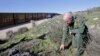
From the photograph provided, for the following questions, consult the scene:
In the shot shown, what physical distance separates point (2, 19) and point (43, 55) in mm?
19056

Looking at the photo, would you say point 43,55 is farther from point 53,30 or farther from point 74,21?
point 74,21

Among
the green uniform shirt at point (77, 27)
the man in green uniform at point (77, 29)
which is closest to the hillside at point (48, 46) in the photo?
the man in green uniform at point (77, 29)

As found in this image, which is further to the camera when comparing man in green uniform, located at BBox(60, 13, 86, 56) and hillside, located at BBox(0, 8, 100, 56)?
hillside, located at BBox(0, 8, 100, 56)

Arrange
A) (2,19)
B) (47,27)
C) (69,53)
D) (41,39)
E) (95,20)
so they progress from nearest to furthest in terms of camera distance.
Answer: (69,53)
(41,39)
(47,27)
(95,20)
(2,19)

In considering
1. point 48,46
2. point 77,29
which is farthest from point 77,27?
point 48,46

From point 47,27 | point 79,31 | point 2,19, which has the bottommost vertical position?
point 2,19

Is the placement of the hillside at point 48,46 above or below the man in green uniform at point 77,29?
below

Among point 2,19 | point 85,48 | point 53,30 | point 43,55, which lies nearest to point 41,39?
point 53,30

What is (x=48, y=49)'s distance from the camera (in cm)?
978

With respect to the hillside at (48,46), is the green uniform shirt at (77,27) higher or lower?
higher

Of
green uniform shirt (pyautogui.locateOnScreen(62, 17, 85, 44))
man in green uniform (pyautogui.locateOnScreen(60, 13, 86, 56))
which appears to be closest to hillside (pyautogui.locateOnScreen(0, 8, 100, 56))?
man in green uniform (pyautogui.locateOnScreen(60, 13, 86, 56))

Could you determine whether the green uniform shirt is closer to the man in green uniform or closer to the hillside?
the man in green uniform

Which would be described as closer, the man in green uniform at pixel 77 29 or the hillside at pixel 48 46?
the man in green uniform at pixel 77 29

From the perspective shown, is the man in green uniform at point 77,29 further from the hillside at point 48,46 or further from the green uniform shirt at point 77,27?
the hillside at point 48,46
